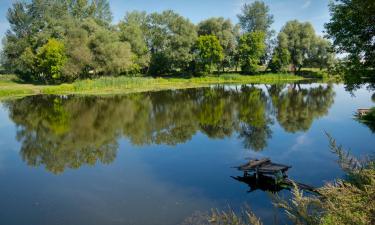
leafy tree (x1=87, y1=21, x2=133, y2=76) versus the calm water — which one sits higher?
leafy tree (x1=87, y1=21, x2=133, y2=76)

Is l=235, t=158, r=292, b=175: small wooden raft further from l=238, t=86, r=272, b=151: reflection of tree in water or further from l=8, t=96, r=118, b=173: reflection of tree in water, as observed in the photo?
l=8, t=96, r=118, b=173: reflection of tree in water

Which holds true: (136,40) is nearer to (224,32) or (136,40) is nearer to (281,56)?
(224,32)

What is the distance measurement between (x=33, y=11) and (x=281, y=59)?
69.5 metres

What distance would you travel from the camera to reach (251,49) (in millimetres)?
98750

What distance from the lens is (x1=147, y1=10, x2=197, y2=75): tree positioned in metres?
93.7

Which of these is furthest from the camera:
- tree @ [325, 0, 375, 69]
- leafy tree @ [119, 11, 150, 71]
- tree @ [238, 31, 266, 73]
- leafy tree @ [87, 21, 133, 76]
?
tree @ [238, 31, 266, 73]

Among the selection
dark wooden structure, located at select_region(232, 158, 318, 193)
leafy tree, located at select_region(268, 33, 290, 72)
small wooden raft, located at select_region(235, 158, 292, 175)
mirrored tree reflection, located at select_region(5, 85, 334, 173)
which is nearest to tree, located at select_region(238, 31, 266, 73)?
leafy tree, located at select_region(268, 33, 290, 72)

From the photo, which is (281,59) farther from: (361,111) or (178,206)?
(178,206)

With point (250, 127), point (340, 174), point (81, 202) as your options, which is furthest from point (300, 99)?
point (81, 202)

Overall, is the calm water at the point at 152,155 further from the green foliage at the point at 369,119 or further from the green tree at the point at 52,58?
the green tree at the point at 52,58

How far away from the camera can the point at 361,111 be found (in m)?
39.1

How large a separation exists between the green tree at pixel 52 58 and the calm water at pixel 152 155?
3126 centimetres

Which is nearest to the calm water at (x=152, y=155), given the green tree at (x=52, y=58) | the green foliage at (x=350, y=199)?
the green foliage at (x=350, y=199)

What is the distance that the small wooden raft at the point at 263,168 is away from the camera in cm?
1975
